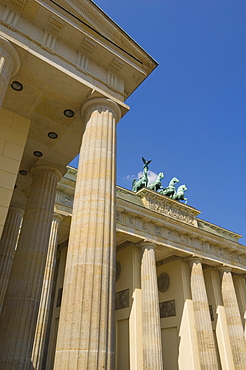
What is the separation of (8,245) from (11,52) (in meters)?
9.36

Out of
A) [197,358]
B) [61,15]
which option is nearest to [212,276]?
[197,358]

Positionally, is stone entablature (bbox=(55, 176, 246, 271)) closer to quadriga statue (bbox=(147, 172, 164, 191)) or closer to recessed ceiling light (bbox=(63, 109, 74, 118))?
quadriga statue (bbox=(147, 172, 164, 191))

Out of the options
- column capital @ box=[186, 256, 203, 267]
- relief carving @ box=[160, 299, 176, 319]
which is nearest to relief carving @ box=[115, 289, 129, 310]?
relief carving @ box=[160, 299, 176, 319]

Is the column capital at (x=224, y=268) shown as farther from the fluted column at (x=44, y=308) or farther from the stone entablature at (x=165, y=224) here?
the fluted column at (x=44, y=308)

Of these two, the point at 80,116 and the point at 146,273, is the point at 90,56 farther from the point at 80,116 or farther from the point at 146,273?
the point at 146,273

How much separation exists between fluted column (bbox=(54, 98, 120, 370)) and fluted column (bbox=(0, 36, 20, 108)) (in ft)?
8.99

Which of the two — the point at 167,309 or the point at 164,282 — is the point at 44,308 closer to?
the point at 167,309

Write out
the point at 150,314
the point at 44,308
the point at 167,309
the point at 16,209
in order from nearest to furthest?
the point at 16,209, the point at 44,308, the point at 150,314, the point at 167,309

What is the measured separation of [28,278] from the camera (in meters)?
11.7

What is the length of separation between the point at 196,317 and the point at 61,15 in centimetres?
2624

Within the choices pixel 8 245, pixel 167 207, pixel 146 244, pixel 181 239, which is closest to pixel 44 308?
pixel 8 245

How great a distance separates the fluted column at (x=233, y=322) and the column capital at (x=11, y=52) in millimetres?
29878

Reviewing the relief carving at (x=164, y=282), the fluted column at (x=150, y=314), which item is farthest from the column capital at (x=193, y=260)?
the fluted column at (x=150, y=314)

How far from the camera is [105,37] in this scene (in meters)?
10.9
